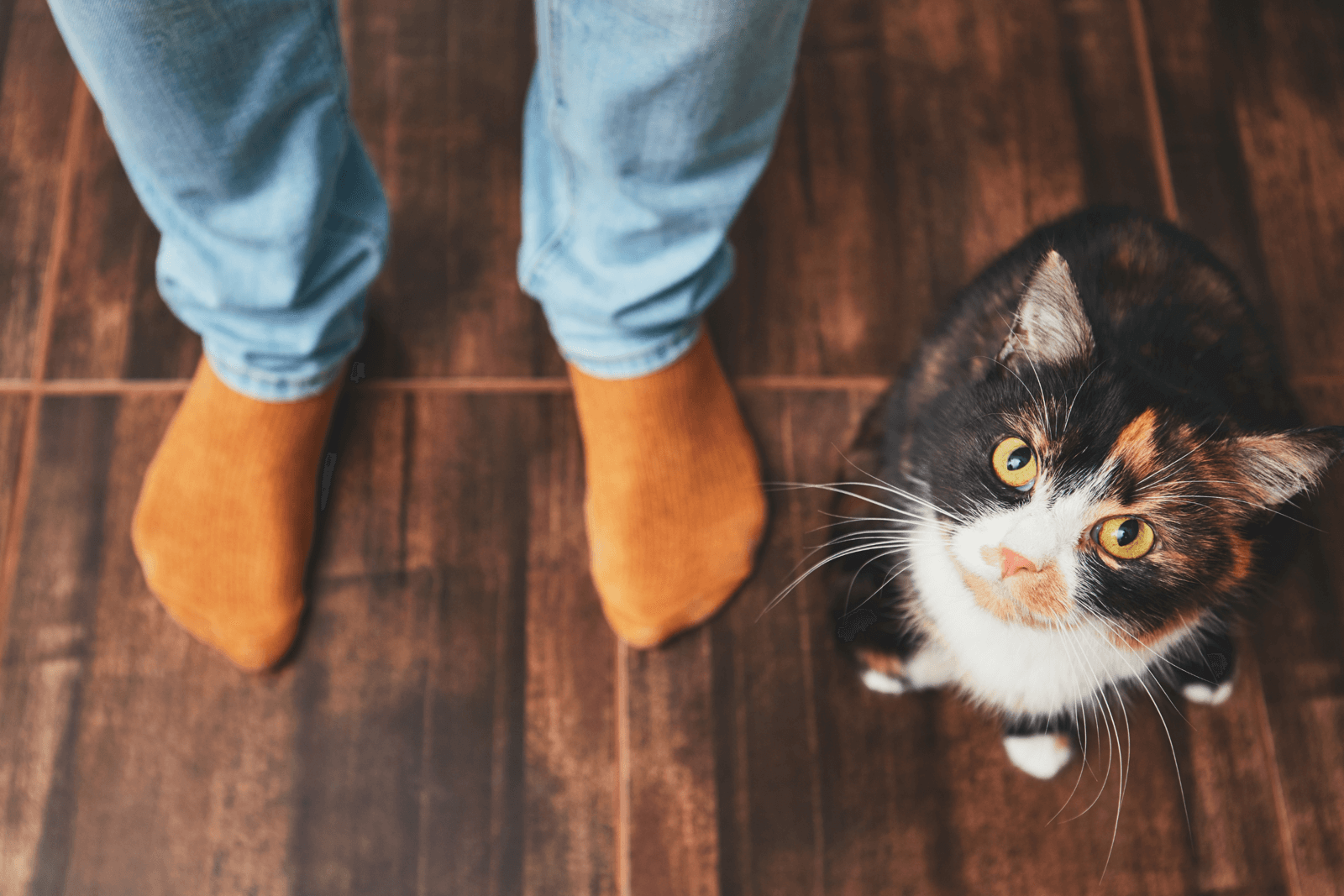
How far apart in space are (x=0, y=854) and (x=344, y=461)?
0.53 metres

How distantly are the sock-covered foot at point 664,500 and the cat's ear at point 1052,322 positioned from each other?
36cm

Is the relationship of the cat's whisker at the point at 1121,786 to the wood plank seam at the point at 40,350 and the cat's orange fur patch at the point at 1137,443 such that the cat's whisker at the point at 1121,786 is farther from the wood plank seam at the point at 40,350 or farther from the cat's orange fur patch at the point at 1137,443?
the wood plank seam at the point at 40,350

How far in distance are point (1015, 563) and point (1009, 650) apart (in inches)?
8.0

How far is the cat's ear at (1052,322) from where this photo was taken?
2.17 ft

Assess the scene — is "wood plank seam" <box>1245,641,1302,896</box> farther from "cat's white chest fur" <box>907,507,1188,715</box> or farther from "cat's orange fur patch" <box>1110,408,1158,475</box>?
"cat's orange fur patch" <box>1110,408,1158,475</box>

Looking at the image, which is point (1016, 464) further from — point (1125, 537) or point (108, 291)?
point (108, 291)

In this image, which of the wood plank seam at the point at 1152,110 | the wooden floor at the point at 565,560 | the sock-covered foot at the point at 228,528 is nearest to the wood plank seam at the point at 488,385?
the wooden floor at the point at 565,560

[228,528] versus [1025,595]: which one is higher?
[1025,595]

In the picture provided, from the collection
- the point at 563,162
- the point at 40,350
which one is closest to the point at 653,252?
the point at 563,162

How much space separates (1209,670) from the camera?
0.96m

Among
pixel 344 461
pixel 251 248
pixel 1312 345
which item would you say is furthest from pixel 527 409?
pixel 1312 345

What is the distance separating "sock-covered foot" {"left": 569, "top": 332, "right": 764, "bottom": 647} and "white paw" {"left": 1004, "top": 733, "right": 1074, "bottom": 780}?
35cm

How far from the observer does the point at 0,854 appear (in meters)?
0.93

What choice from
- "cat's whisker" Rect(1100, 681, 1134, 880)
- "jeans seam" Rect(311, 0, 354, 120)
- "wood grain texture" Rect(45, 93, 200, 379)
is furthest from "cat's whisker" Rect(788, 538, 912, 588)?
"wood grain texture" Rect(45, 93, 200, 379)
